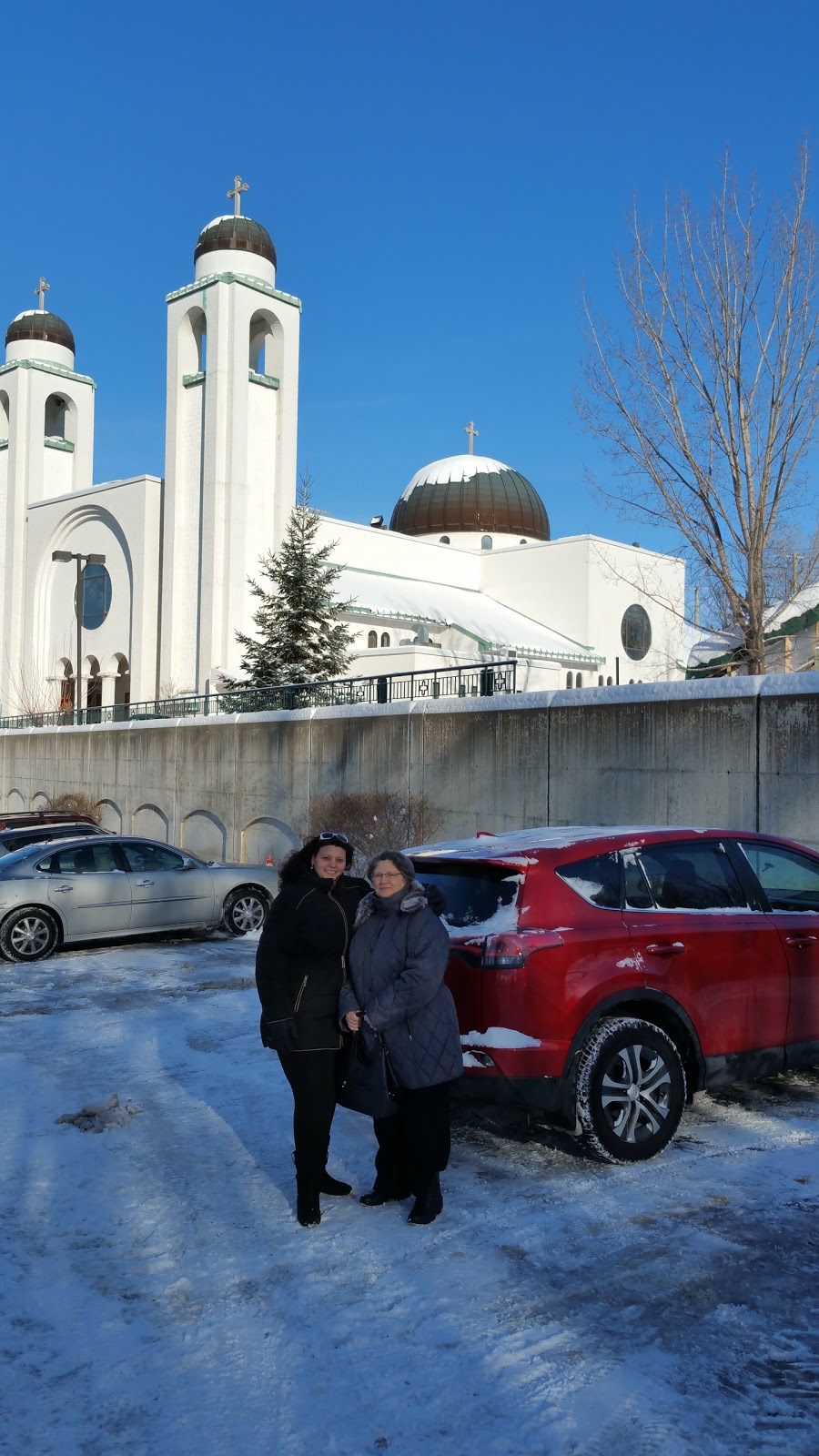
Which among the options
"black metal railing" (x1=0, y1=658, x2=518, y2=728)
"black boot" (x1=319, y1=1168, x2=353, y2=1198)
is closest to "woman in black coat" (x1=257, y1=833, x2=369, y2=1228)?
"black boot" (x1=319, y1=1168, x2=353, y2=1198)

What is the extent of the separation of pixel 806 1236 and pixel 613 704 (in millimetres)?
9739

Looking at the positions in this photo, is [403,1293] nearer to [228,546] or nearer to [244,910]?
[244,910]

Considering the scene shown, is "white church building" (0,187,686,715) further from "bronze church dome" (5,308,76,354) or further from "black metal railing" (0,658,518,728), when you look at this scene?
"black metal railing" (0,658,518,728)

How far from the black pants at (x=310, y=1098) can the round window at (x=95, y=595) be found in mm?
49111

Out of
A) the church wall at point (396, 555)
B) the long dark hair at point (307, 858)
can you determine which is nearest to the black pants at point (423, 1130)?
the long dark hair at point (307, 858)

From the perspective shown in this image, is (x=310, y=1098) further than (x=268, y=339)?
No

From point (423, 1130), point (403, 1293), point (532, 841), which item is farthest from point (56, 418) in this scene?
point (403, 1293)

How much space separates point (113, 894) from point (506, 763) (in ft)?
19.0

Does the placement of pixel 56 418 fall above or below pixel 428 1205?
above

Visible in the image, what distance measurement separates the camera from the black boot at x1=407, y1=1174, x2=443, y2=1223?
4.84 m

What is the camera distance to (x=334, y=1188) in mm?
5203

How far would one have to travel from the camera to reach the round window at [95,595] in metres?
52.0

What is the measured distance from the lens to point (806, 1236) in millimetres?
4609

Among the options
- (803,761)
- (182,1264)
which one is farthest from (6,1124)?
(803,761)
